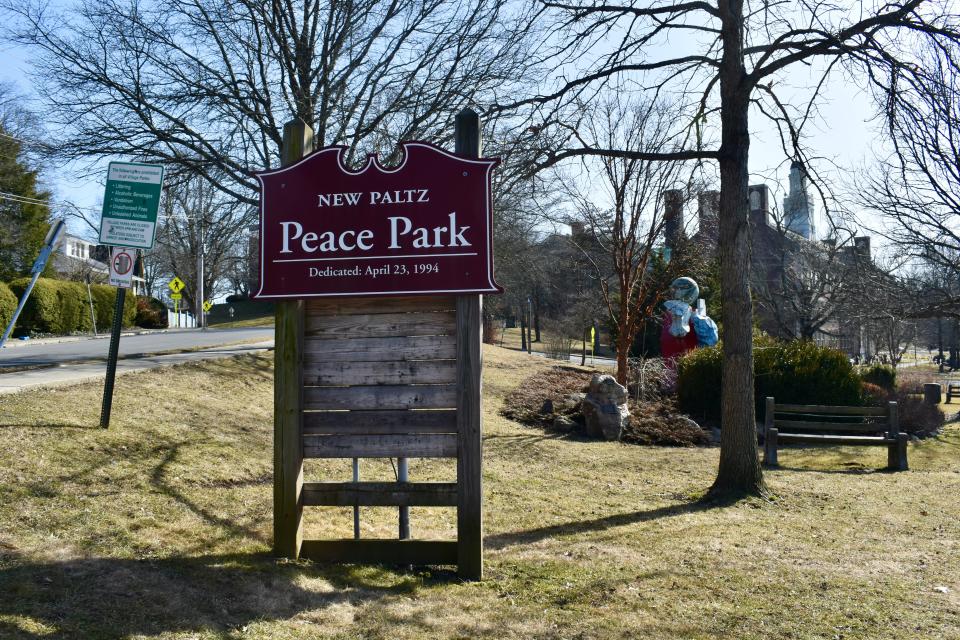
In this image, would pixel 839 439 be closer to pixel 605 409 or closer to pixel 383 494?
pixel 605 409

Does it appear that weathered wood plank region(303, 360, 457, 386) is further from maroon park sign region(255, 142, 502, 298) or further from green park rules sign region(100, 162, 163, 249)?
green park rules sign region(100, 162, 163, 249)

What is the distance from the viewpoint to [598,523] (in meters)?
7.27

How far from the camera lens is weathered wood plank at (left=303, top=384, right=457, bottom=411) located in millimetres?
5293

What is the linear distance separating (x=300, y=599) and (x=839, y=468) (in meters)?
9.63

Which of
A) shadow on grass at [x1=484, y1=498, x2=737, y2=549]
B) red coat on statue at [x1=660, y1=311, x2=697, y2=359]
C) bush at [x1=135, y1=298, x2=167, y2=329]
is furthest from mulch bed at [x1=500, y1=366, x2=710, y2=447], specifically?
bush at [x1=135, y1=298, x2=167, y2=329]

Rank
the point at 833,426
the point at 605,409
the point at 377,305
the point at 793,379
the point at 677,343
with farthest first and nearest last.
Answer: the point at 677,343 → the point at 793,379 → the point at 605,409 → the point at 833,426 → the point at 377,305

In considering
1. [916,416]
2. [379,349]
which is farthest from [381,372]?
[916,416]

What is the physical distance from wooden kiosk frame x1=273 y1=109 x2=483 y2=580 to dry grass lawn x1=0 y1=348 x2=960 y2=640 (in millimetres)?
324

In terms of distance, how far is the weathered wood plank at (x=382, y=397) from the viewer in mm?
5293

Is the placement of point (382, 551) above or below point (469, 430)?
below

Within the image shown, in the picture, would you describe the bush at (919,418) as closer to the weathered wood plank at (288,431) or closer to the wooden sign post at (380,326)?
the wooden sign post at (380,326)

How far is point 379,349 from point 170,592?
2.07 meters

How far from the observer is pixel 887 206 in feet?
61.4

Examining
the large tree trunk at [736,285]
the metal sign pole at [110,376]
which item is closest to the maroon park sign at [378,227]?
the metal sign pole at [110,376]
